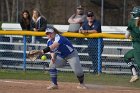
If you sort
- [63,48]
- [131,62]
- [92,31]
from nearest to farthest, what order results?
[63,48], [131,62], [92,31]

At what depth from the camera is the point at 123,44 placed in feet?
56.4

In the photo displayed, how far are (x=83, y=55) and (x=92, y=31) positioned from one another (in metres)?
0.98

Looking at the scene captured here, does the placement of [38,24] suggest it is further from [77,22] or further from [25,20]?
[77,22]

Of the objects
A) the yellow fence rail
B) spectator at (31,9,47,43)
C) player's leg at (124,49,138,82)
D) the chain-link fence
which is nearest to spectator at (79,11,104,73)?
the chain-link fence

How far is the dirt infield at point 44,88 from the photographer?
42.0 ft

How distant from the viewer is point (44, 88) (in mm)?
13383

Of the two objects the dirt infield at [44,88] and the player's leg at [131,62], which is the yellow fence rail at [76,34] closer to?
the player's leg at [131,62]

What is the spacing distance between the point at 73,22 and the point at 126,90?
4968 millimetres

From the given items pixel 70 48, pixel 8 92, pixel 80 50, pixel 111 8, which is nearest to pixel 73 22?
pixel 80 50

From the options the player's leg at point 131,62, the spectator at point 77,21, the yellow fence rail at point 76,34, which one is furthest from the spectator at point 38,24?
the player's leg at point 131,62

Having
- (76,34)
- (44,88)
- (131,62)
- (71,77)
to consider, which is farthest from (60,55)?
(76,34)

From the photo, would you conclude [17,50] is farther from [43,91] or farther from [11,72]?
[43,91]

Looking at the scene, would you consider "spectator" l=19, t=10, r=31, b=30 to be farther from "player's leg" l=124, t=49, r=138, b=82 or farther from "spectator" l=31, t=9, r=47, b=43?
"player's leg" l=124, t=49, r=138, b=82

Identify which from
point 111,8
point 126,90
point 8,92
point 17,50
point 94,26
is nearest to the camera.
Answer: point 8,92
